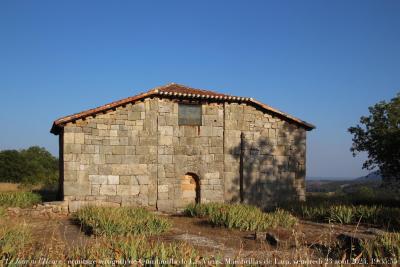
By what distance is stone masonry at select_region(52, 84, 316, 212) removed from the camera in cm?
1534

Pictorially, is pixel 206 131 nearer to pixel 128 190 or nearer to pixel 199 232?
pixel 128 190

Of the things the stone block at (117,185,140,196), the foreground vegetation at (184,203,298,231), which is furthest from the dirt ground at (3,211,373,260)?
the stone block at (117,185,140,196)

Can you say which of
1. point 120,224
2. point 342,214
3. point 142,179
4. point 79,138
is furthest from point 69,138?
point 342,214

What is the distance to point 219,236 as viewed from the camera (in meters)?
11.2

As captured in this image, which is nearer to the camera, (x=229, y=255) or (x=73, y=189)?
(x=229, y=255)

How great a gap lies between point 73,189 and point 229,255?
8.74 m

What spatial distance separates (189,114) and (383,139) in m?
9.47

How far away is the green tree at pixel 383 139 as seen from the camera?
1888 cm

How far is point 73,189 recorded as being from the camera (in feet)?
49.5

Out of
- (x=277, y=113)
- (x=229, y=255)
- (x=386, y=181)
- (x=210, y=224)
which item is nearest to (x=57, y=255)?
(x=229, y=255)

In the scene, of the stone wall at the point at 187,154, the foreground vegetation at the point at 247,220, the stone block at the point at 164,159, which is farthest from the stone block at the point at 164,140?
the foreground vegetation at the point at 247,220

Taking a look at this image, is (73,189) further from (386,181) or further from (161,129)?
(386,181)

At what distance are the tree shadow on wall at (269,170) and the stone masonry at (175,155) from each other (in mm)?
43

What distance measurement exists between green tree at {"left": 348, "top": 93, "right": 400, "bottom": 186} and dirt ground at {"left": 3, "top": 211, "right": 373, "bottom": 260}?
284 inches
